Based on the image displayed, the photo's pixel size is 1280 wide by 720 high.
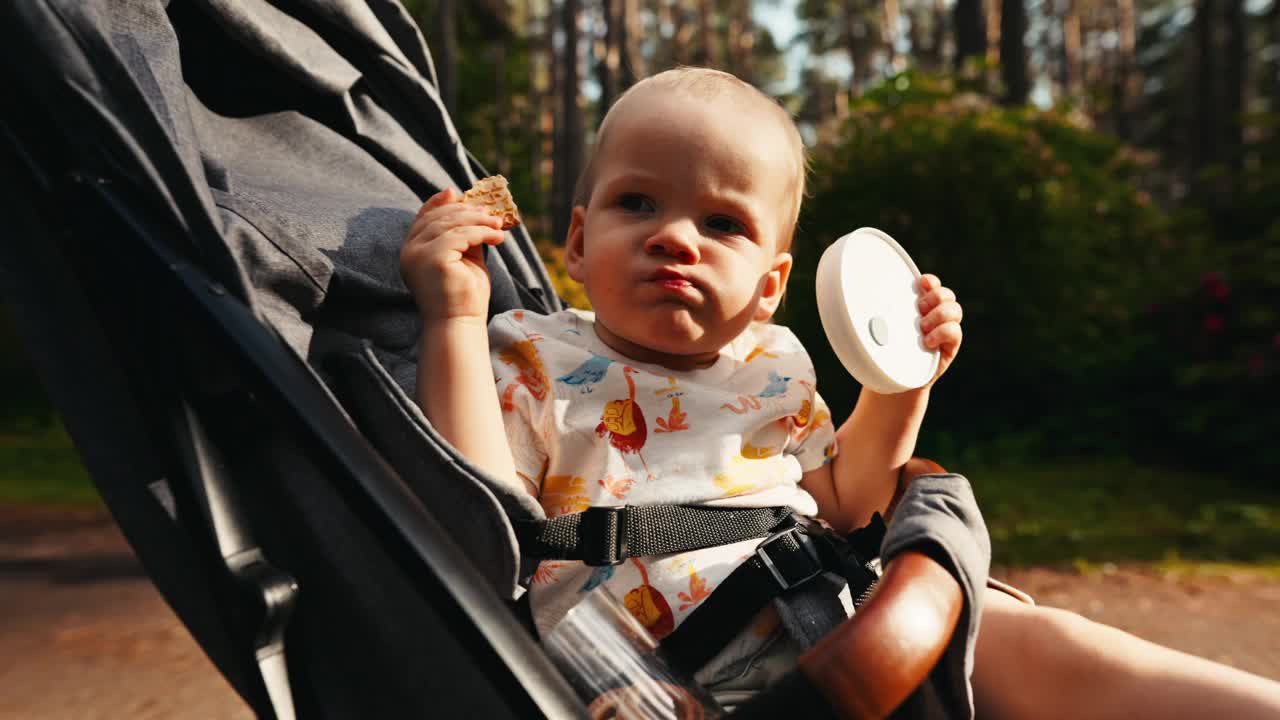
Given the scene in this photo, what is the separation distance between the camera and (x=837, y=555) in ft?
5.19

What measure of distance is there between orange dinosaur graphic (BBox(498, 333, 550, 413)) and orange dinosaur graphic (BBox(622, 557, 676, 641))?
323 millimetres

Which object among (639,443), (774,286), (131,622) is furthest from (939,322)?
(131,622)

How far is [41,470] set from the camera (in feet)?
24.7

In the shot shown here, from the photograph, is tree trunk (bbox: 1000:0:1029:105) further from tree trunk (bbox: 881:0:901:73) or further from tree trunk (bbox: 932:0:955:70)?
tree trunk (bbox: 932:0:955:70)

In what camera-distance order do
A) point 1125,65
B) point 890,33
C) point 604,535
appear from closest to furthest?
1. point 604,535
2. point 890,33
3. point 1125,65

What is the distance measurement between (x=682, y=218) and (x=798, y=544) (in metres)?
0.54

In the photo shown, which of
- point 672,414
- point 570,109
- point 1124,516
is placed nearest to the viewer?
point 672,414

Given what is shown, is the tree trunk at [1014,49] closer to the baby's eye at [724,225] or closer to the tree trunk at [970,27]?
the tree trunk at [970,27]

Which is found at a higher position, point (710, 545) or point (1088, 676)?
point (710, 545)

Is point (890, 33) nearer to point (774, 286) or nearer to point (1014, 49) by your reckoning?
point (1014, 49)

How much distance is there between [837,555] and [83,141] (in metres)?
1.19

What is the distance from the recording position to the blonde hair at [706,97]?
5.54 feet

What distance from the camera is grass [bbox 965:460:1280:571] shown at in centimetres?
552

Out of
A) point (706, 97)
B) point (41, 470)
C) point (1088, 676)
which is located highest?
point (706, 97)
